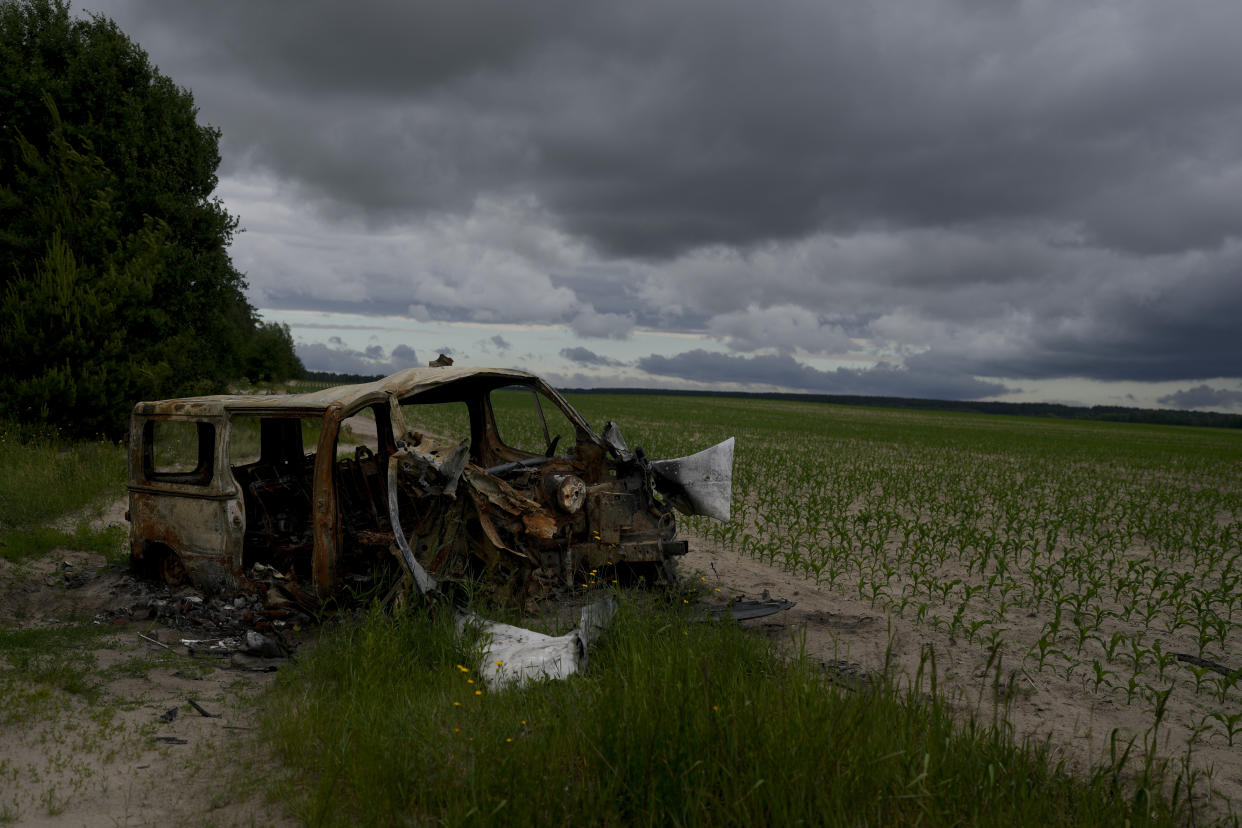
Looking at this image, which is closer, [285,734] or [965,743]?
[965,743]

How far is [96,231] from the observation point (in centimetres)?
1458

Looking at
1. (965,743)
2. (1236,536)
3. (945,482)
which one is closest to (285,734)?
(965,743)

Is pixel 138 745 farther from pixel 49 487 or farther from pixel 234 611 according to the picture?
pixel 49 487

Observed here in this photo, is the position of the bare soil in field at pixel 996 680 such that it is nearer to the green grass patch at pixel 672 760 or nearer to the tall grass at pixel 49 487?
the green grass patch at pixel 672 760

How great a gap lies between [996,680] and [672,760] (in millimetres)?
1419

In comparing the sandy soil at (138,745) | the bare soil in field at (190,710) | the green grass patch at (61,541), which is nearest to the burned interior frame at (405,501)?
the bare soil in field at (190,710)

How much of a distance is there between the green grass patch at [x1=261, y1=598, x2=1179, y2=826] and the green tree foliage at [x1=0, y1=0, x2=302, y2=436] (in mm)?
12545

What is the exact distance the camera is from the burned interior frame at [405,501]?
5250 millimetres

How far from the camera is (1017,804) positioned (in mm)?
3008

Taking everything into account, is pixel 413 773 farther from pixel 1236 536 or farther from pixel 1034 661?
pixel 1236 536

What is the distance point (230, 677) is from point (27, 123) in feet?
54.4

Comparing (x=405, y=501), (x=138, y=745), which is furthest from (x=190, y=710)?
(x=405, y=501)

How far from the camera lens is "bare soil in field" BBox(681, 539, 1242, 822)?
147 inches

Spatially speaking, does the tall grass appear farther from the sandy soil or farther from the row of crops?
the row of crops
